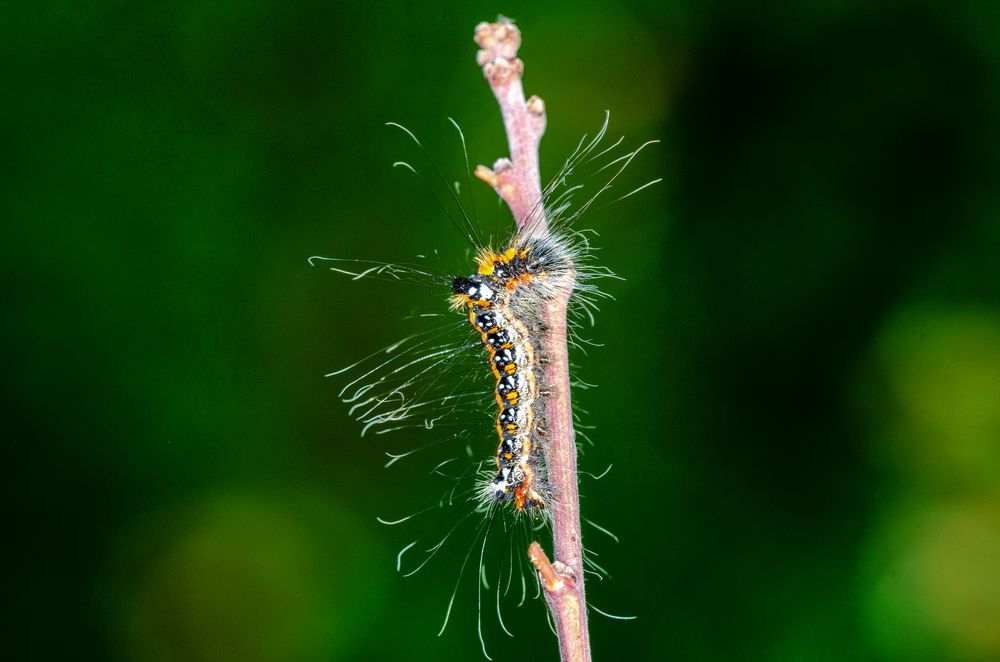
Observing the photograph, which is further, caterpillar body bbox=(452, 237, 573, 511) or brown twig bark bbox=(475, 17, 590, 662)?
caterpillar body bbox=(452, 237, 573, 511)

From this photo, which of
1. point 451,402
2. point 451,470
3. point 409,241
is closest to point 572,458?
point 451,402

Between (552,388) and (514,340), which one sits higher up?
(514,340)

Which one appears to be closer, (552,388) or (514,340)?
(552,388)

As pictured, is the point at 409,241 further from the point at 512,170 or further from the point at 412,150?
the point at 512,170

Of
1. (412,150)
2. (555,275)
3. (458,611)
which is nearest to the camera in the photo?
(555,275)

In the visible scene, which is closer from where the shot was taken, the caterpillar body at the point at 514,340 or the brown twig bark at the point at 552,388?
the brown twig bark at the point at 552,388

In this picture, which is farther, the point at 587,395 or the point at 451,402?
the point at 587,395

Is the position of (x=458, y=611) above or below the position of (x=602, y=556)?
below

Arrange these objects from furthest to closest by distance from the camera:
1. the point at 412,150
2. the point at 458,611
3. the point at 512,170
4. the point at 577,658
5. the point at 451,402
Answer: the point at 412,150
the point at 458,611
the point at 451,402
the point at 512,170
the point at 577,658
